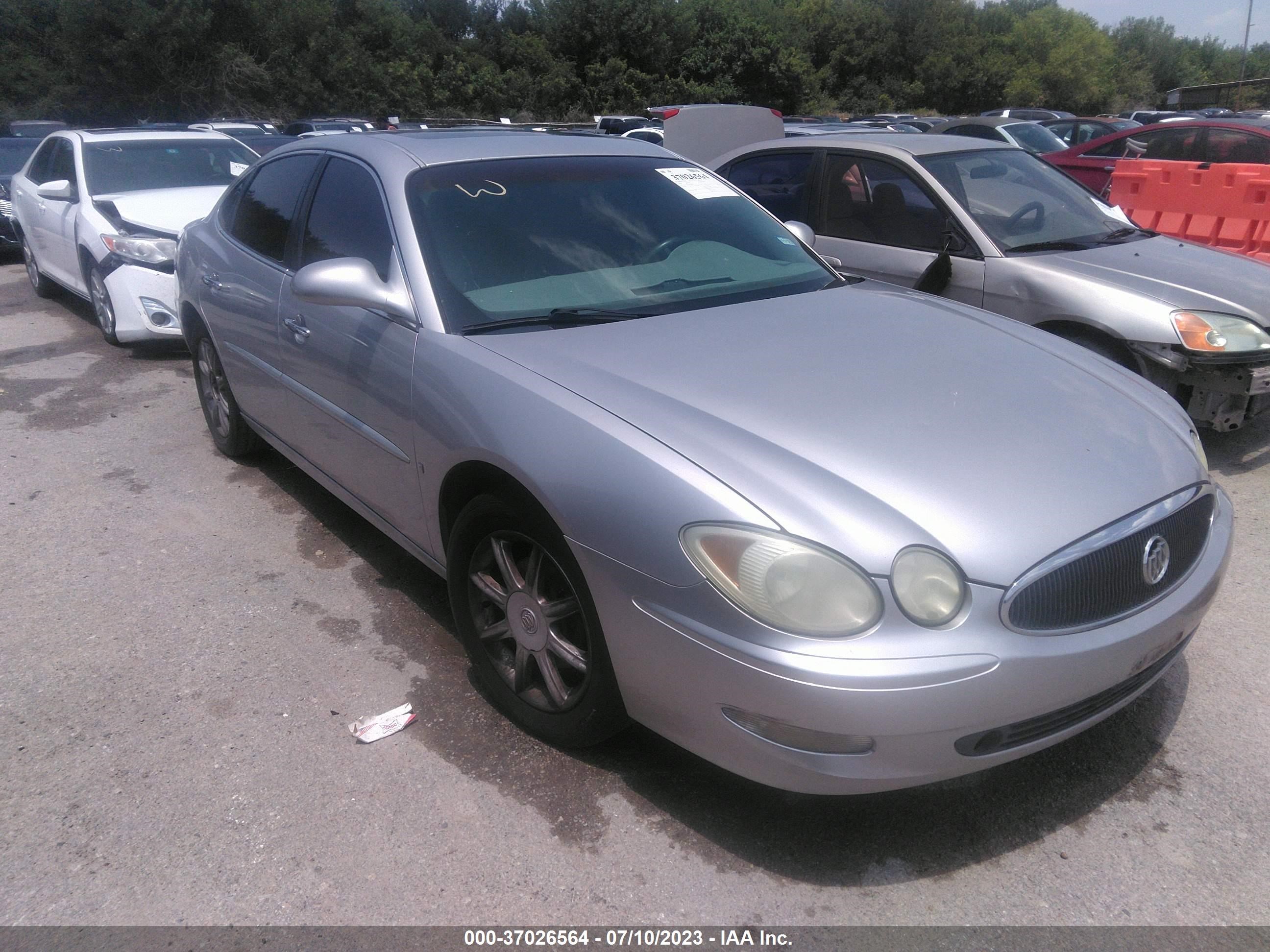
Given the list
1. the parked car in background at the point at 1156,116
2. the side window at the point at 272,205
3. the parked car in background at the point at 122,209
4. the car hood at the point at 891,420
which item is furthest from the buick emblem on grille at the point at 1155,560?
the parked car in background at the point at 1156,116

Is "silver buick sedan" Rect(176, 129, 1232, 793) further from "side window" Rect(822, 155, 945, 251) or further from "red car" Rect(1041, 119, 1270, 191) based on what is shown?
"red car" Rect(1041, 119, 1270, 191)

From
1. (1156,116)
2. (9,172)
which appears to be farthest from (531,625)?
(1156,116)

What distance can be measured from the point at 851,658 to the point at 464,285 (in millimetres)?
1798

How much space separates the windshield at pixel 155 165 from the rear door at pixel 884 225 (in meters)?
5.17

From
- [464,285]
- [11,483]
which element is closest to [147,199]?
[11,483]

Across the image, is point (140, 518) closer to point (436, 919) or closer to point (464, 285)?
point (464, 285)

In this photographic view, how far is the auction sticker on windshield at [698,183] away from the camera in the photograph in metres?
3.97

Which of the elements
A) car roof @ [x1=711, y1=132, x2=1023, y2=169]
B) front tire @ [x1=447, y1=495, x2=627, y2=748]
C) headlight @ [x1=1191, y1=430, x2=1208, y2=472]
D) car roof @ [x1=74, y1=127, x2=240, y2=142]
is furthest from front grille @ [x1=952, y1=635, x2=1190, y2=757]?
car roof @ [x1=74, y1=127, x2=240, y2=142]

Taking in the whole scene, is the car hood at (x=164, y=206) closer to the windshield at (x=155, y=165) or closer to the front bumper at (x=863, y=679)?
the windshield at (x=155, y=165)

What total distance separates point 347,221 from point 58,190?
5.63 metres

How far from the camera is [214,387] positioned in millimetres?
5316

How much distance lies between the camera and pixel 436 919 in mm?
2344

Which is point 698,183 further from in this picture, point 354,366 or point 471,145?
point 354,366

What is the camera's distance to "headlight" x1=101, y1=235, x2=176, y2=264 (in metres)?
7.32
